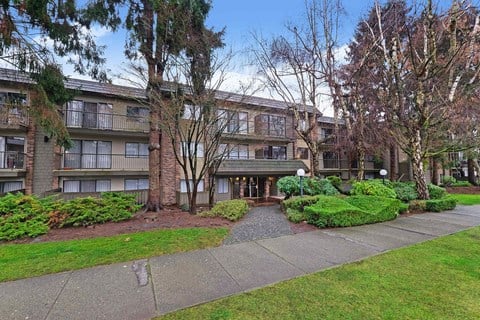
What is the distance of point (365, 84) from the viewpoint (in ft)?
51.3

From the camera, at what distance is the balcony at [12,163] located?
39.4 feet

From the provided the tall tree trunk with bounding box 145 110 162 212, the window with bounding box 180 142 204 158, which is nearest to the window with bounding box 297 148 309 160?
the window with bounding box 180 142 204 158

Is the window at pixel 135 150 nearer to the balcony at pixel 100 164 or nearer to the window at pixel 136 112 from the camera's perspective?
the balcony at pixel 100 164

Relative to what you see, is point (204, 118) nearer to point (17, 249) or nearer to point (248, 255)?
point (248, 255)

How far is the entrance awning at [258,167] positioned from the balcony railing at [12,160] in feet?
38.3

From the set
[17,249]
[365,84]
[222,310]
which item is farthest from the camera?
[365,84]

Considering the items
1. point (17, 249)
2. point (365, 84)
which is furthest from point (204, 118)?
point (365, 84)

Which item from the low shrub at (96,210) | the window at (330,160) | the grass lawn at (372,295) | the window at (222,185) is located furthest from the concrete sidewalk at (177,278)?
the window at (330,160)

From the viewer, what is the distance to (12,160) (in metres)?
12.5

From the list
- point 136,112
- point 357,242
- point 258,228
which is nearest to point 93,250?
point 258,228

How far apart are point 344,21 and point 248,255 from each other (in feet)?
51.1

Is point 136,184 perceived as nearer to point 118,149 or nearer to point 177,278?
point 118,149

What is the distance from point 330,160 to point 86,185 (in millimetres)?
21650

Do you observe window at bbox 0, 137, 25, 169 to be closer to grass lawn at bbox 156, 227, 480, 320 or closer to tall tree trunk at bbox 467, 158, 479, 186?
grass lawn at bbox 156, 227, 480, 320
